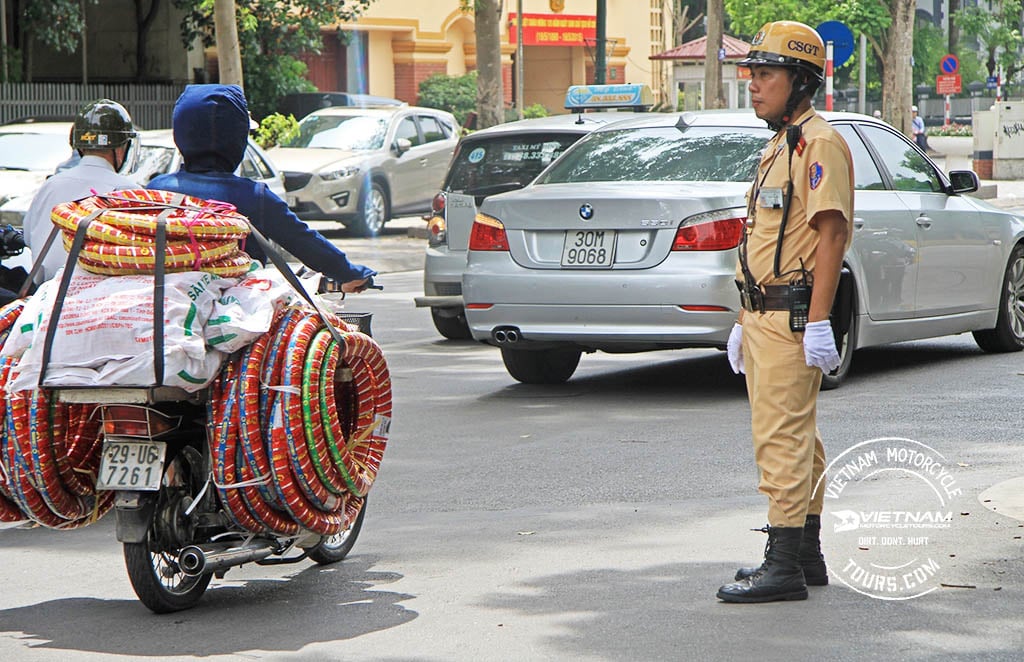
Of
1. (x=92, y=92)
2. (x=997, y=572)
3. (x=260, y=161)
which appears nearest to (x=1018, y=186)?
(x=92, y=92)

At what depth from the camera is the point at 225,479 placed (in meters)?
5.18

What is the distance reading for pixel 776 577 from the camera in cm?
517

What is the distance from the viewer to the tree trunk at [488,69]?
26.4 metres

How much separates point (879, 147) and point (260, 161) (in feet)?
28.4

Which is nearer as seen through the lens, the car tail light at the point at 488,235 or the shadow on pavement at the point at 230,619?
the shadow on pavement at the point at 230,619

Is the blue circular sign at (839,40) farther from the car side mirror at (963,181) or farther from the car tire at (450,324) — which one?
the car side mirror at (963,181)

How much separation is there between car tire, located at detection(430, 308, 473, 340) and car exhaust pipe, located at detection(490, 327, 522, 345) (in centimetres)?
301

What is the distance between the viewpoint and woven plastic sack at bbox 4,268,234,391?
197 inches

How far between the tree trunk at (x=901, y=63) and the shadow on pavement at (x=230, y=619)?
28.9m

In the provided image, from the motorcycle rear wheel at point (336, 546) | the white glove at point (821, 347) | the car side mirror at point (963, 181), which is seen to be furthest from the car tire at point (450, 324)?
the white glove at point (821, 347)

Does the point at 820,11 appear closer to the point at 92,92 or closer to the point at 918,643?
the point at 92,92

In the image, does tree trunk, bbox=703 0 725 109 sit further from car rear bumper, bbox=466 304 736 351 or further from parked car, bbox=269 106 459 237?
car rear bumper, bbox=466 304 736 351

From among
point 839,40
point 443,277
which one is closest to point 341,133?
point 839,40

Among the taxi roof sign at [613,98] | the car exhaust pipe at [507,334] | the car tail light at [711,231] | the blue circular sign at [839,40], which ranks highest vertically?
the blue circular sign at [839,40]
